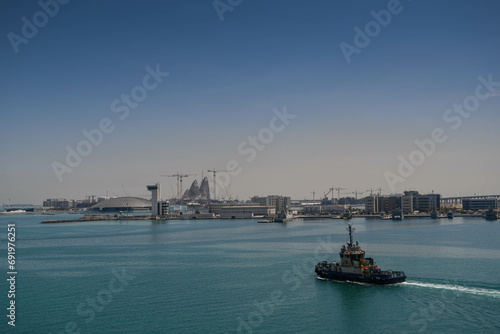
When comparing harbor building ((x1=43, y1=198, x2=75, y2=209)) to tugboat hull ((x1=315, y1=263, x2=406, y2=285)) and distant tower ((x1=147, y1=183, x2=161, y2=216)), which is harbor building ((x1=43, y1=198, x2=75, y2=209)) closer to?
distant tower ((x1=147, y1=183, x2=161, y2=216))

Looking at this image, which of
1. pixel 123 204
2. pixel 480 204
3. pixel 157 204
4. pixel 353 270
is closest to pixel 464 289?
pixel 353 270

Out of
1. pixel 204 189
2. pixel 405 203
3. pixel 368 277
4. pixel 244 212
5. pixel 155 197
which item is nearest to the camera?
pixel 368 277

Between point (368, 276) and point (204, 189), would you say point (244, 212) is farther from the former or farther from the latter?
point (204, 189)

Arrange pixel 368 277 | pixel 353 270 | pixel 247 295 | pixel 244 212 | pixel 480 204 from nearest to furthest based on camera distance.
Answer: pixel 247 295, pixel 368 277, pixel 353 270, pixel 244 212, pixel 480 204

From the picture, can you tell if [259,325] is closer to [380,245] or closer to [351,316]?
[351,316]

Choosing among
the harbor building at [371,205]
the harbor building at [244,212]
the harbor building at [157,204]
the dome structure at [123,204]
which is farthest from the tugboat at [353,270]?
the dome structure at [123,204]

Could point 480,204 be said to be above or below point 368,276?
above

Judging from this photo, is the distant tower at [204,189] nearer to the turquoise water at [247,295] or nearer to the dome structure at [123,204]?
the dome structure at [123,204]

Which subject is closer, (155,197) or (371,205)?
(155,197)

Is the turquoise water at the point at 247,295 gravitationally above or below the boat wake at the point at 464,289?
below

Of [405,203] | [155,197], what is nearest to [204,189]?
[155,197]
